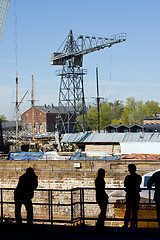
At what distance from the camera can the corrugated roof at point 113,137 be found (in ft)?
146

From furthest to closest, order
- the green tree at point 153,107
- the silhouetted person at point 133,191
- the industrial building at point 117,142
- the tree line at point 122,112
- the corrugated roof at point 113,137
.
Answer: the green tree at point 153,107 < the tree line at point 122,112 < the corrugated roof at point 113,137 < the industrial building at point 117,142 < the silhouetted person at point 133,191

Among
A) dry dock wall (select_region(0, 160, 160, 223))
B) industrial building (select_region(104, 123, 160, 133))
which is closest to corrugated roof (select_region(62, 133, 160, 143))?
dry dock wall (select_region(0, 160, 160, 223))

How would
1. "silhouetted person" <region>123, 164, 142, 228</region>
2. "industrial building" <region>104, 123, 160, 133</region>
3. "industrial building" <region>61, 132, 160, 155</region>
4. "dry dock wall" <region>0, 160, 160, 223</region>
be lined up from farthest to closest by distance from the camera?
"industrial building" <region>104, 123, 160, 133</region> → "industrial building" <region>61, 132, 160, 155</region> → "dry dock wall" <region>0, 160, 160, 223</region> → "silhouetted person" <region>123, 164, 142, 228</region>

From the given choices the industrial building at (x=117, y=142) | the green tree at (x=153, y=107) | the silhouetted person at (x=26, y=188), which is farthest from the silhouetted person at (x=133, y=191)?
the green tree at (x=153, y=107)

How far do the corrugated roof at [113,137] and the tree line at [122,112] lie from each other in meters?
47.3

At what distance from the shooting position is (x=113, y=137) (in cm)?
4716

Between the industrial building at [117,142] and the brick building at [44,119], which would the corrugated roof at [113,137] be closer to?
the industrial building at [117,142]

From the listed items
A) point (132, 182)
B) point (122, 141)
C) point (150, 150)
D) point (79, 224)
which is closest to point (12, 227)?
point (79, 224)

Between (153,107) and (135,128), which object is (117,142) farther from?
(153,107)

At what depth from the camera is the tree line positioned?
105700mm

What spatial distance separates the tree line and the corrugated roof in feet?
155

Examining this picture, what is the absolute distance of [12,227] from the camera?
30.2 ft

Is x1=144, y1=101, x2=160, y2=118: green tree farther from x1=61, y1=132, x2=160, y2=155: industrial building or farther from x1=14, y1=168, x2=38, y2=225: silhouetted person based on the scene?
x1=14, y1=168, x2=38, y2=225: silhouetted person

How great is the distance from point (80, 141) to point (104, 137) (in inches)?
137
